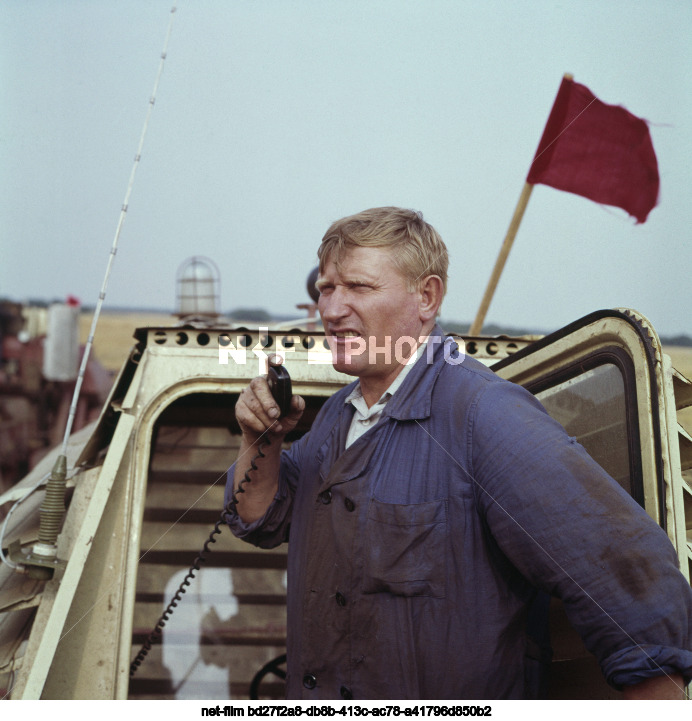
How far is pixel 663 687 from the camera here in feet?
4.17

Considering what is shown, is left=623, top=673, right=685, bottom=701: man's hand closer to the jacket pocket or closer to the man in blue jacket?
the man in blue jacket

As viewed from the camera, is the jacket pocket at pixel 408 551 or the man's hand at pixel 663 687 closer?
the man's hand at pixel 663 687

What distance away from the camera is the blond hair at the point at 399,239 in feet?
5.63

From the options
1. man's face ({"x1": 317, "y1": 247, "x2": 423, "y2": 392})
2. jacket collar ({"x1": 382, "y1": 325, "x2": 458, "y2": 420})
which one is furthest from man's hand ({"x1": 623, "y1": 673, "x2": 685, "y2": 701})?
man's face ({"x1": 317, "y1": 247, "x2": 423, "y2": 392})

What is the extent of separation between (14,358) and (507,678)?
10966 mm

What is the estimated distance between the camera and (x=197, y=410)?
3832 mm

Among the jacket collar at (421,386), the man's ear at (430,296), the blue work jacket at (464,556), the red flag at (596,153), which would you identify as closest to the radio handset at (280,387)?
the blue work jacket at (464,556)

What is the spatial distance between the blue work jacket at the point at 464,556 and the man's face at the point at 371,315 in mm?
86

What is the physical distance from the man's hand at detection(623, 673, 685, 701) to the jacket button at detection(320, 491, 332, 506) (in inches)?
30.8

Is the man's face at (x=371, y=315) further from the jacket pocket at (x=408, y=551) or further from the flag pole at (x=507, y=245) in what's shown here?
the flag pole at (x=507, y=245)

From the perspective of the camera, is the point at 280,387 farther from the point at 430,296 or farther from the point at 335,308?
the point at 430,296

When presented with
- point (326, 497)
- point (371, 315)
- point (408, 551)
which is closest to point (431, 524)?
point (408, 551)
